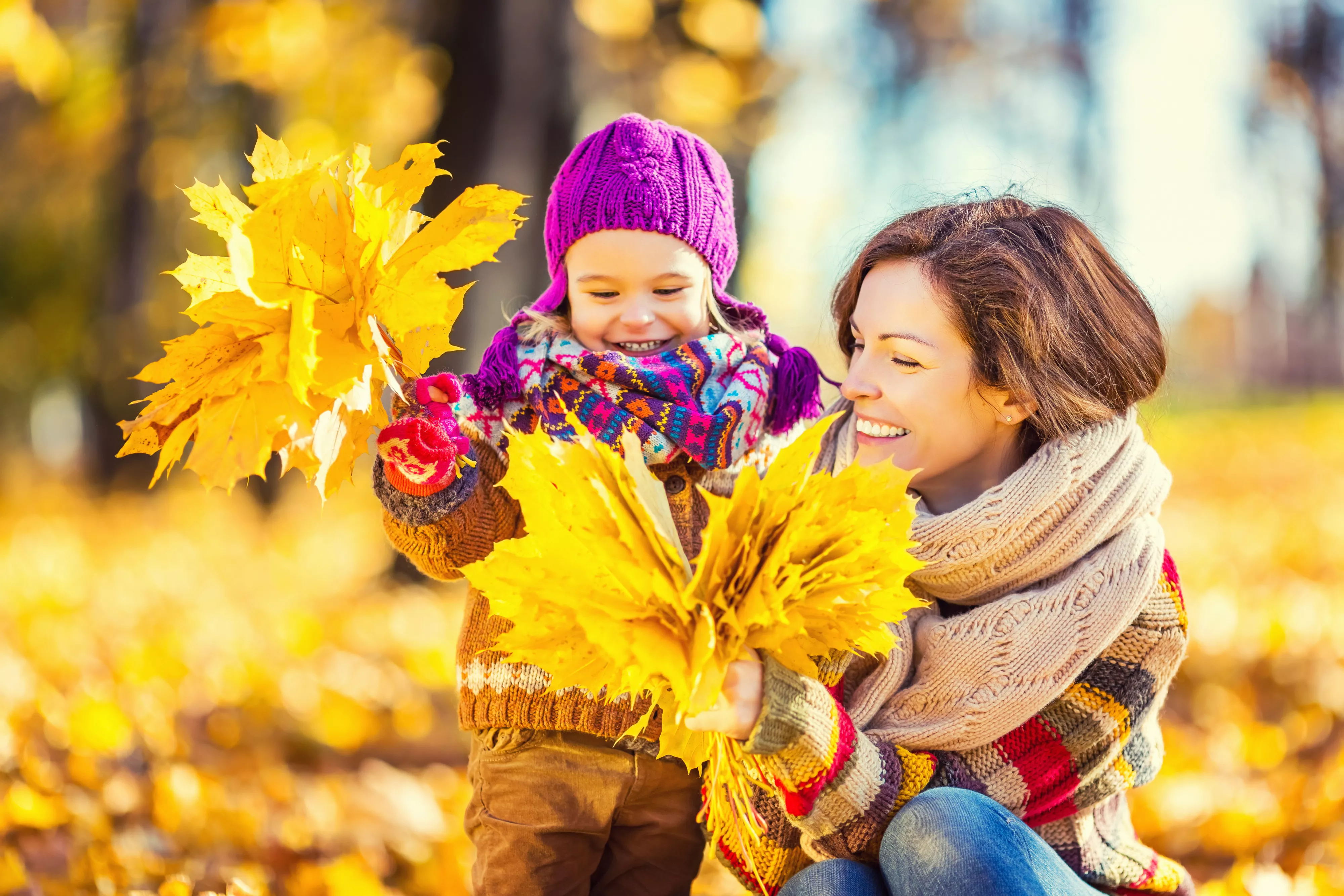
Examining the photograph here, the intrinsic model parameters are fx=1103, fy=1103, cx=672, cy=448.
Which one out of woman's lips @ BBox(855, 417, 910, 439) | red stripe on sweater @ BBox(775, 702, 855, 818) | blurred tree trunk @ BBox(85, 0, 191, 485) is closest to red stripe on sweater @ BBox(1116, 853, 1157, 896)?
red stripe on sweater @ BBox(775, 702, 855, 818)

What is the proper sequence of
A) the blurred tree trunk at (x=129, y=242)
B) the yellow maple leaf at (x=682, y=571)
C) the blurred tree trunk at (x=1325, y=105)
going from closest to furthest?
the yellow maple leaf at (x=682, y=571)
the blurred tree trunk at (x=129, y=242)
the blurred tree trunk at (x=1325, y=105)

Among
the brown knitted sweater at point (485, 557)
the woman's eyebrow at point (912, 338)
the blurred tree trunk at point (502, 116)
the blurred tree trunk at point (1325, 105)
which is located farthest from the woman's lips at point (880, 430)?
the blurred tree trunk at point (1325, 105)

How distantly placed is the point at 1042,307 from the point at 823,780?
2.91ft

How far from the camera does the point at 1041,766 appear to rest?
6.08 feet

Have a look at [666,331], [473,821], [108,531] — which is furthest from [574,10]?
[108,531]

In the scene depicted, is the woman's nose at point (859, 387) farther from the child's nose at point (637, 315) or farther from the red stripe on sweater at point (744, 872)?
the red stripe on sweater at point (744, 872)

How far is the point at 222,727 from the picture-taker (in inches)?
145

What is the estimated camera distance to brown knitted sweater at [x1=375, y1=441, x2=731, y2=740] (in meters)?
1.94

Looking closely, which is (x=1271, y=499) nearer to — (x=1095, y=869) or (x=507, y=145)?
(x=507, y=145)

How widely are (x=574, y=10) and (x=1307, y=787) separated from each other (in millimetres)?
4390

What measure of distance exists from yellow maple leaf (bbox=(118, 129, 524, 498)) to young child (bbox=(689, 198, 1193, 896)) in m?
0.79

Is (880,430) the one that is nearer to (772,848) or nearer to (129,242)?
(772,848)

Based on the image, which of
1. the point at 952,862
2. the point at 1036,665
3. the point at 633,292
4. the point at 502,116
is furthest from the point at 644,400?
the point at 502,116

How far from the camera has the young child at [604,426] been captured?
198 cm
